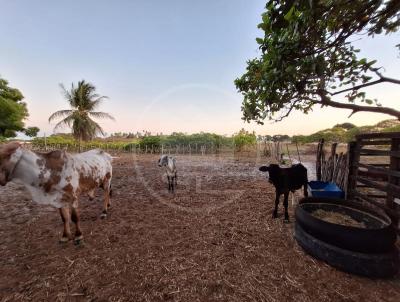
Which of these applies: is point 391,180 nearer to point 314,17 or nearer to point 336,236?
point 336,236

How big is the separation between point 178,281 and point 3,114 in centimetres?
3510

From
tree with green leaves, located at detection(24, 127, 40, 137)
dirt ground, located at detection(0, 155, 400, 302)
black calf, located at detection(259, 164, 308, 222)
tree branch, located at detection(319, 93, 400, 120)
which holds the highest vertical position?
tree with green leaves, located at detection(24, 127, 40, 137)

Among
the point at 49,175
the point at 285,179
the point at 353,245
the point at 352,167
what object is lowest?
the point at 353,245

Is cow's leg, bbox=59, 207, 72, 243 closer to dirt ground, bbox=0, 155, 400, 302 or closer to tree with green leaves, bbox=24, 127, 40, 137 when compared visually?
dirt ground, bbox=0, 155, 400, 302

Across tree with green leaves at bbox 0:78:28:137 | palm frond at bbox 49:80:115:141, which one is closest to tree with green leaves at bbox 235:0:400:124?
palm frond at bbox 49:80:115:141

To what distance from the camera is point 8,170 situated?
10.9 feet

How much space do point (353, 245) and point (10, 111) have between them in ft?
120

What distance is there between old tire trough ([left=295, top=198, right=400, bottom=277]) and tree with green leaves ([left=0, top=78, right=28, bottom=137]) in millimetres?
35116

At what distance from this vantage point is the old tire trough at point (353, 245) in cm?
286

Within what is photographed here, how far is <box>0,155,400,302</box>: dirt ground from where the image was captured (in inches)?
105

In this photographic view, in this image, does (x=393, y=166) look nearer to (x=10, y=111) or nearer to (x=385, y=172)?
(x=385, y=172)

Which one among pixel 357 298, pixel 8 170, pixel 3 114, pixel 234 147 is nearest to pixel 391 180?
pixel 357 298

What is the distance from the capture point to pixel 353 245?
2980 mm

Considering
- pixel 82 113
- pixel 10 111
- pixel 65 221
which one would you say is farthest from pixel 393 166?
pixel 10 111
